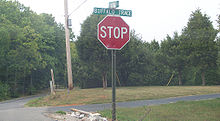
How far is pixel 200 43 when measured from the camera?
105 feet

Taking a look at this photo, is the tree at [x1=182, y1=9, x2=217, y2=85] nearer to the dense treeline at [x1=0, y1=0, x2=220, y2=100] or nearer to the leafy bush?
the dense treeline at [x1=0, y1=0, x2=220, y2=100]

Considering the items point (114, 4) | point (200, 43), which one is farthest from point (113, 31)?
point (200, 43)

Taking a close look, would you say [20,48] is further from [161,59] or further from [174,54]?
[174,54]

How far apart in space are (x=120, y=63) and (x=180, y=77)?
13229 mm

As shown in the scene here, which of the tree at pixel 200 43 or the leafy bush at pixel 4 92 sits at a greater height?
the tree at pixel 200 43

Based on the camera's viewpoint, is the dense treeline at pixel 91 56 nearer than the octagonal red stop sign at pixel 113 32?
No

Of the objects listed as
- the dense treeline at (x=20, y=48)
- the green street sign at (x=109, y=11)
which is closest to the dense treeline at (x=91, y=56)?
the dense treeline at (x=20, y=48)

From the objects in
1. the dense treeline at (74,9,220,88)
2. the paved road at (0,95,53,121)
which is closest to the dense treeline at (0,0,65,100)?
the dense treeline at (74,9,220,88)

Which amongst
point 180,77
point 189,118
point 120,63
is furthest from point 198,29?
point 189,118

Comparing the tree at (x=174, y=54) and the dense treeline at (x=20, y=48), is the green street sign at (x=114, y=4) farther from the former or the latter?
the tree at (x=174, y=54)

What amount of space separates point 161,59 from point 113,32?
1197 inches

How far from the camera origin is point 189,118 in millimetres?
8617

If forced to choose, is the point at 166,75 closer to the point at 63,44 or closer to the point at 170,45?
the point at 170,45

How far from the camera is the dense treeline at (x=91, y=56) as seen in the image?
24931 mm
